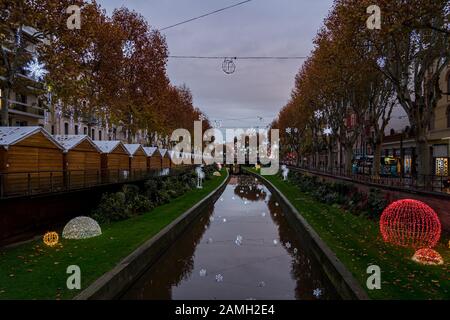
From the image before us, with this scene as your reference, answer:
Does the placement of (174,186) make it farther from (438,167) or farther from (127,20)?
(438,167)

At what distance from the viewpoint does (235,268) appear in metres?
12.1

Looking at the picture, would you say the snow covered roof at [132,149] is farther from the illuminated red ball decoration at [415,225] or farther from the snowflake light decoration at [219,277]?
the illuminated red ball decoration at [415,225]

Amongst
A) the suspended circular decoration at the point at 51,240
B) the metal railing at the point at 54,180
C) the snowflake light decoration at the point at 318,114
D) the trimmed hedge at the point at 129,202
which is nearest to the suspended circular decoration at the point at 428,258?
the suspended circular decoration at the point at 51,240

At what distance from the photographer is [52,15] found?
60.1 feet

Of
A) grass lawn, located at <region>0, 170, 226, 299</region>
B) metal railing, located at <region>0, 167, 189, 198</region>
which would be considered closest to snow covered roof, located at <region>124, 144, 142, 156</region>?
metal railing, located at <region>0, 167, 189, 198</region>

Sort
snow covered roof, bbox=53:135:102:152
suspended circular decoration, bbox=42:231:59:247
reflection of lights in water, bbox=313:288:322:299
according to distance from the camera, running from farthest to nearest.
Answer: snow covered roof, bbox=53:135:102:152 → suspended circular decoration, bbox=42:231:59:247 → reflection of lights in water, bbox=313:288:322:299

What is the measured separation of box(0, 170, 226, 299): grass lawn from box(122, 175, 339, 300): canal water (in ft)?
3.58

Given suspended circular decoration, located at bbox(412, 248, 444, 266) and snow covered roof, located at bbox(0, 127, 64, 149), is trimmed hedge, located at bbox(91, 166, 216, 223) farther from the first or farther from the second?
suspended circular decoration, located at bbox(412, 248, 444, 266)

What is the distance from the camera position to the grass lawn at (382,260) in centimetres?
799

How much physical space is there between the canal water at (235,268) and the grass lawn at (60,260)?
1092mm

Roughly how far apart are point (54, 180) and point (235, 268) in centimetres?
935

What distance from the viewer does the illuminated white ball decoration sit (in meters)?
13.6

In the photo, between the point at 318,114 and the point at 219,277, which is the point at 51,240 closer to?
the point at 219,277
